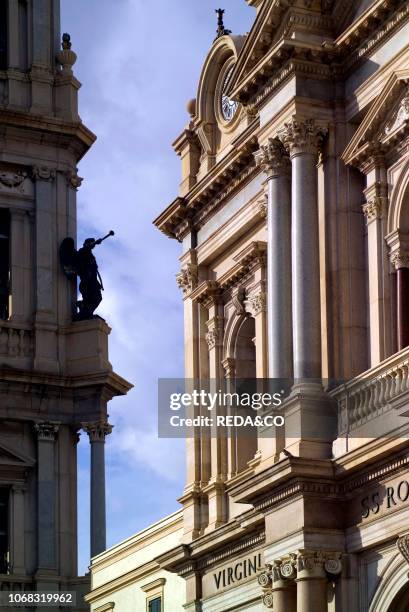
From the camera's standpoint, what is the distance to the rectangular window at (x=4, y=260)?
4888cm

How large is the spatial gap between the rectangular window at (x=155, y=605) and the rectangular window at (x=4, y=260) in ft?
28.5

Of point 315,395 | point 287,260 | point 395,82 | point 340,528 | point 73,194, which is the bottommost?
point 340,528

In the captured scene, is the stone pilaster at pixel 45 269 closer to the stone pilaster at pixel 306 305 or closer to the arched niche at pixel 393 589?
the stone pilaster at pixel 306 305

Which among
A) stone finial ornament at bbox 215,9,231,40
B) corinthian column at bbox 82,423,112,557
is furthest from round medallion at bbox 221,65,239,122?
corinthian column at bbox 82,423,112,557

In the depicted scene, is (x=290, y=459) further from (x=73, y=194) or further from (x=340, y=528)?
(x=73, y=194)

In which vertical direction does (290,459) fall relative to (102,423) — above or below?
below

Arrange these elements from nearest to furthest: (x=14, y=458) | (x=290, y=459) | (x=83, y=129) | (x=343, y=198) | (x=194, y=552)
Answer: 1. (x=290, y=459)
2. (x=343, y=198)
3. (x=194, y=552)
4. (x=14, y=458)
5. (x=83, y=129)

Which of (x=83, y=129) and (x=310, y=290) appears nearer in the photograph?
(x=310, y=290)

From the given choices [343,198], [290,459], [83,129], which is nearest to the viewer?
[290,459]

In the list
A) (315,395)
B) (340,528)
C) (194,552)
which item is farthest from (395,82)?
(194,552)

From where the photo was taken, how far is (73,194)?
50375 millimetres

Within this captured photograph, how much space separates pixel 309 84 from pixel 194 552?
8.89m

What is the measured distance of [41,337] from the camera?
48219 millimetres

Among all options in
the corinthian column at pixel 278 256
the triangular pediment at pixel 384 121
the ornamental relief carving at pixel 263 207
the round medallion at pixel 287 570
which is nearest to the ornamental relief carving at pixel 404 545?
the round medallion at pixel 287 570
